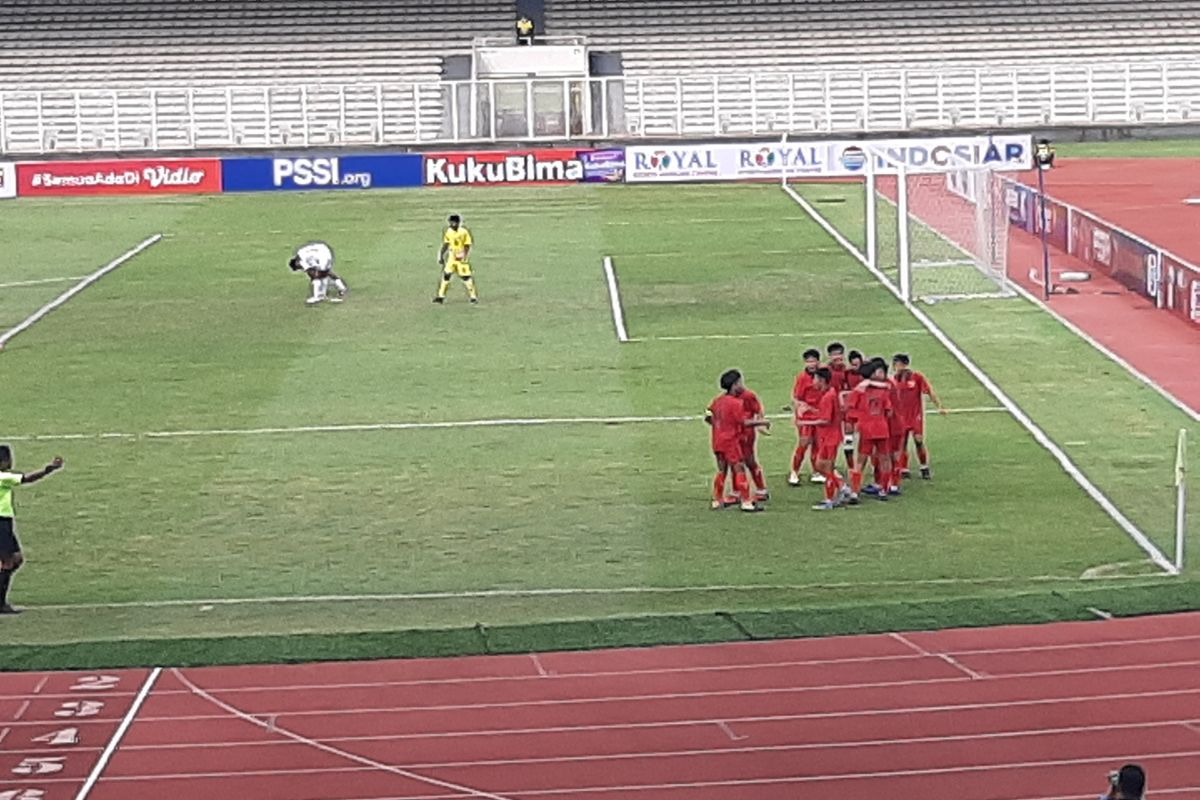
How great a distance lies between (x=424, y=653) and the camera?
16.8 m

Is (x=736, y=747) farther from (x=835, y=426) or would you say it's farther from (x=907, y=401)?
(x=907, y=401)

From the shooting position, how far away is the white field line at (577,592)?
1900 cm

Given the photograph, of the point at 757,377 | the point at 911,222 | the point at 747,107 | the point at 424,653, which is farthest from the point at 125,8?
the point at 424,653

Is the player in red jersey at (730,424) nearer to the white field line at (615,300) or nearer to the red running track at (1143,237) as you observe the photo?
the red running track at (1143,237)

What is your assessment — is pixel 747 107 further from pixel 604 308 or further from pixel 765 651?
pixel 765 651

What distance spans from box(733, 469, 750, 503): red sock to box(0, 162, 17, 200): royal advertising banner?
36.2m

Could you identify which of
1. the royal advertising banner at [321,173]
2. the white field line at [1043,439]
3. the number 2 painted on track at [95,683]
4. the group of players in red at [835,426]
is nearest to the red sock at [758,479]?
the group of players in red at [835,426]

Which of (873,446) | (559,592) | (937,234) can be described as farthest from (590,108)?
(559,592)

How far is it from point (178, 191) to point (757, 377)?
28.9 metres

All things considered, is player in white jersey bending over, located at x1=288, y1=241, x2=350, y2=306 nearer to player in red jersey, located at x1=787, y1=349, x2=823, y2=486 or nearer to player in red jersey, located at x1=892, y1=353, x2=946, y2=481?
player in red jersey, located at x1=787, y1=349, x2=823, y2=486

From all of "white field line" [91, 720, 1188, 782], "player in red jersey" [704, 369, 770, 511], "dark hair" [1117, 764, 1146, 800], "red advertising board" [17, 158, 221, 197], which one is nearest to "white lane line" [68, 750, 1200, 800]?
"white field line" [91, 720, 1188, 782]

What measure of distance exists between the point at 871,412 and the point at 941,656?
18.3 feet

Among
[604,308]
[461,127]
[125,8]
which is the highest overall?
[125,8]

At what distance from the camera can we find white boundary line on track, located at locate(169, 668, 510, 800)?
13805 millimetres
